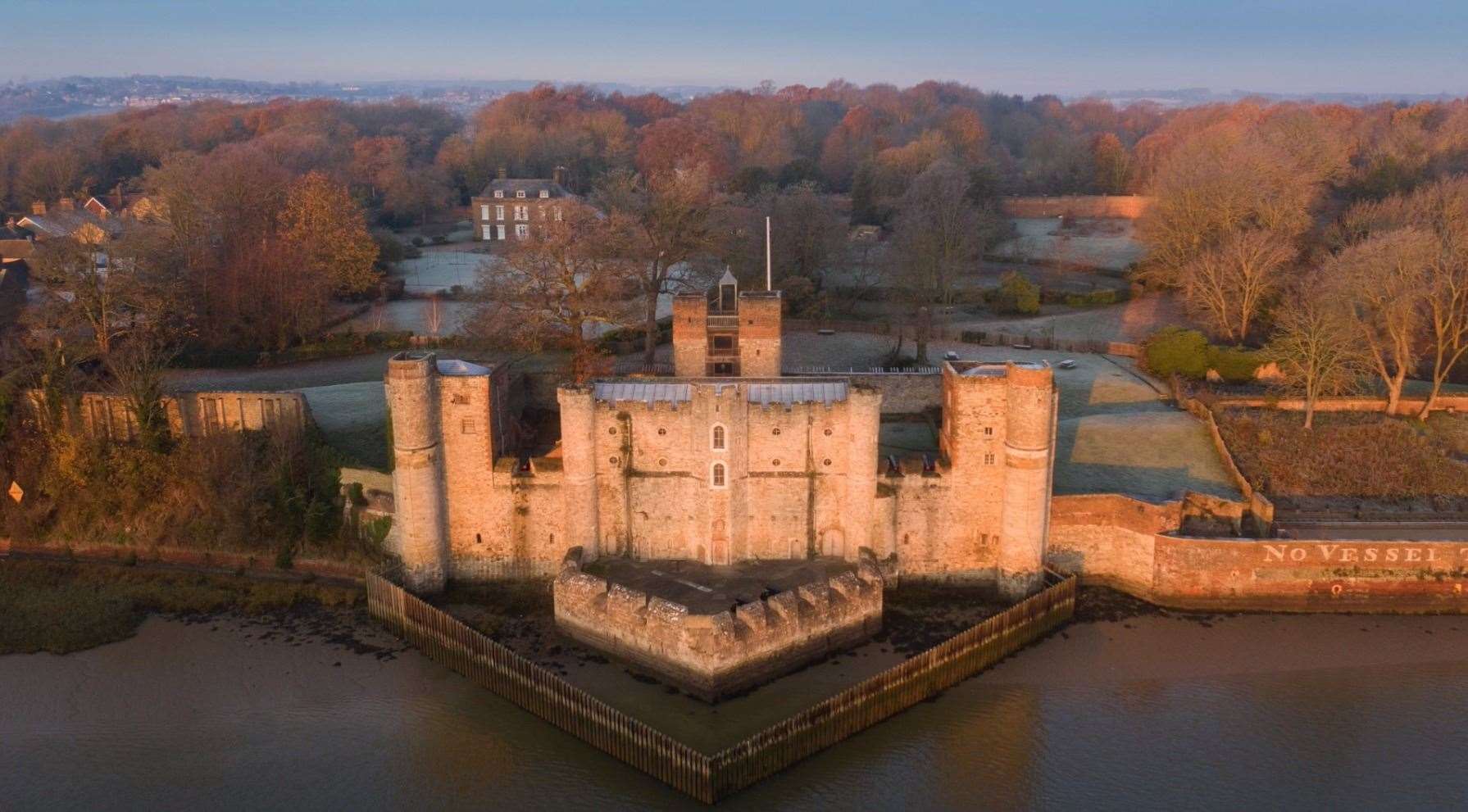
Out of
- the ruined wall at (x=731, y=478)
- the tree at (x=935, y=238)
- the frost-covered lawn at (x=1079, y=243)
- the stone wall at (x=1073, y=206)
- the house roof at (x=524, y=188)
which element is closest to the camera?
the ruined wall at (x=731, y=478)

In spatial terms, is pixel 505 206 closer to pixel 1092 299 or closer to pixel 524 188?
pixel 524 188

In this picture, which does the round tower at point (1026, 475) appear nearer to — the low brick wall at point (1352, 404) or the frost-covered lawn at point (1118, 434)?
the frost-covered lawn at point (1118, 434)

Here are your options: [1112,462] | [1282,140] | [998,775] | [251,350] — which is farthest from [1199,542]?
[1282,140]

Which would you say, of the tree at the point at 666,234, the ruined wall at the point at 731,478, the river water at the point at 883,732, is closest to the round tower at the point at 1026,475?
the river water at the point at 883,732

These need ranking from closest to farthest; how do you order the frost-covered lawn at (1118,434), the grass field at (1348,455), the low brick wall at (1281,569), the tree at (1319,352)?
the low brick wall at (1281,569) → the frost-covered lawn at (1118,434) → the grass field at (1348,455) → the tree at (1319,352)

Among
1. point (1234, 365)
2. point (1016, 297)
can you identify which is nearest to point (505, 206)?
point (1016, 297)

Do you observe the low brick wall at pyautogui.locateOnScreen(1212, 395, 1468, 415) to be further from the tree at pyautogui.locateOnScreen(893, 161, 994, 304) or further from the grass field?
the tree at pyautogui.locateOnScreen(893, 161, 994, 304)

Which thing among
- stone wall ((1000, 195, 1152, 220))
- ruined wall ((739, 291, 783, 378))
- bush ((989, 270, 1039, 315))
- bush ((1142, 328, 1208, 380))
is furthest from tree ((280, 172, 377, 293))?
stone wall ((1000, 195, 1152, 220))
